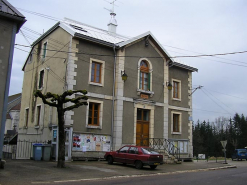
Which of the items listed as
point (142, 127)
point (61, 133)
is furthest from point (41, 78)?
point (61, 133)

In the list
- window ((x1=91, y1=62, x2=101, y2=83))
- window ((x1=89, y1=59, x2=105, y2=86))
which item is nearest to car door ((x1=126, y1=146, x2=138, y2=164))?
window ((x1=89, y1=59, x2=105, y2=86))

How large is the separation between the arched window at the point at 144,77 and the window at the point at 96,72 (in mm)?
3502

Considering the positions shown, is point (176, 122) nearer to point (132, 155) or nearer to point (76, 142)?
point (132, 155)

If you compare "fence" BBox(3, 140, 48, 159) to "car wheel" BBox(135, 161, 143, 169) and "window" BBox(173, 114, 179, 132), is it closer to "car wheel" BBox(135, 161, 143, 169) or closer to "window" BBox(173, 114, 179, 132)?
"car wheel" BBox(135, 161, 143, 169)

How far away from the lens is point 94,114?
20156mm

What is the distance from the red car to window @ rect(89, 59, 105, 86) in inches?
219

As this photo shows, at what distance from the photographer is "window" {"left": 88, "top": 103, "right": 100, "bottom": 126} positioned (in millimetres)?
19906

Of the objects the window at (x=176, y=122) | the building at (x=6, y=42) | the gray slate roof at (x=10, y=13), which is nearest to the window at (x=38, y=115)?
the building at (x=6, y=42)

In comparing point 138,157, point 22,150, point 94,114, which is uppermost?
point 94,114

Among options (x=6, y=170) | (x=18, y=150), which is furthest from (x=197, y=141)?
(x=6, y=170)

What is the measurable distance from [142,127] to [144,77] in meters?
4.03

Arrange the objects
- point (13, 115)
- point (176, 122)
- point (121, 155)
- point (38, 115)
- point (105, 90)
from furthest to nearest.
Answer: point (13, 115)
point (176, 122)
point (38, 115)
point (105, 90)
point (121, 155)

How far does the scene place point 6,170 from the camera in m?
12.9

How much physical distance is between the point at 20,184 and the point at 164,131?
15.0m
